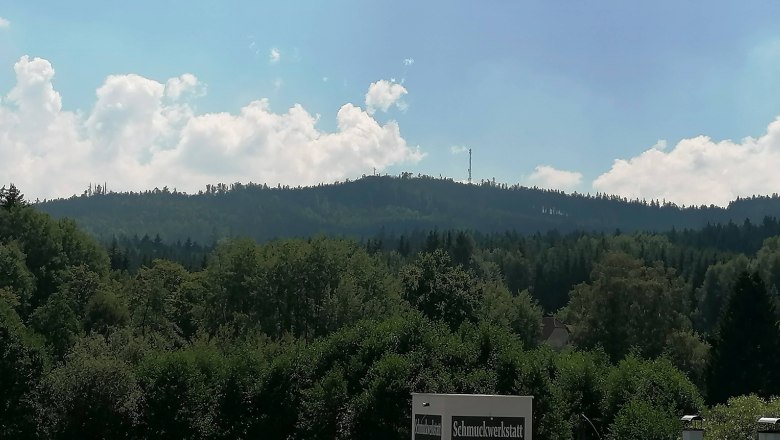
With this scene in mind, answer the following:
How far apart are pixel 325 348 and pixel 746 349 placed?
28.6 m

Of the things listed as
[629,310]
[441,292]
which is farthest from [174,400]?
[629,310]

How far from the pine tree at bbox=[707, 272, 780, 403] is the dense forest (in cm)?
11

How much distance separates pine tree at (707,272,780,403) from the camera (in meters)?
62.3

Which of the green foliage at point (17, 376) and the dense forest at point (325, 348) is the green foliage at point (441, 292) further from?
the green foliage at point (17, 376)

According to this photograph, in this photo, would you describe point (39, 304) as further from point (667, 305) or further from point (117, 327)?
point (667, 305)

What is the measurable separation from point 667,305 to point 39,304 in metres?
53.6

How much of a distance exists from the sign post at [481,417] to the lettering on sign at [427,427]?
1.1 inches

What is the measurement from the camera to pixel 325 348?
A: 2105 inches

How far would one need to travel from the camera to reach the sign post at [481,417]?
26.0 meters

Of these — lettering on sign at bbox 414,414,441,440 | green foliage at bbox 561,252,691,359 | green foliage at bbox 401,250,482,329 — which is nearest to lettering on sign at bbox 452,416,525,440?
lettering on sign at bbox 414,414,441,440

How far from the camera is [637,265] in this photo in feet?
276

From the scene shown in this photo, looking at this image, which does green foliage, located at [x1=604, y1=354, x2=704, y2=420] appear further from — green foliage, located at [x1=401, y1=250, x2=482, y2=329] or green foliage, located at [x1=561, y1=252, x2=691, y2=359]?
green foliage, located at [x1=561, y1=252, x2=691, y2=359]

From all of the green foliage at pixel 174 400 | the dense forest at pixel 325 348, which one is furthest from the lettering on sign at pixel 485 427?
the green foliage at pixel 174 400

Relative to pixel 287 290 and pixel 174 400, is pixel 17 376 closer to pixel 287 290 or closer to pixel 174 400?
pixel 174 400
